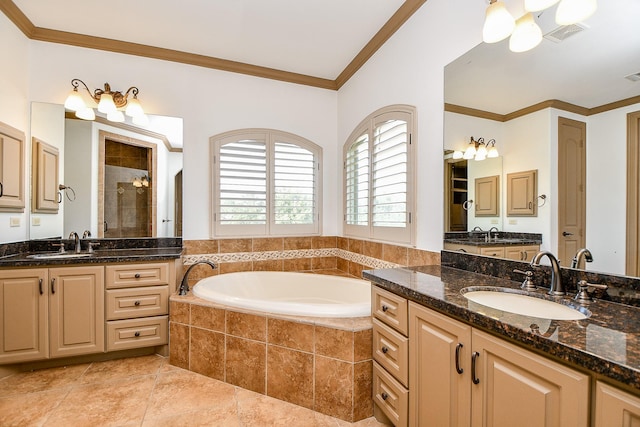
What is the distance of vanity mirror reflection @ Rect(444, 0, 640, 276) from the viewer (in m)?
1.12

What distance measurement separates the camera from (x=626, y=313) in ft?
3.18

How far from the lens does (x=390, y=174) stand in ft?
7.97

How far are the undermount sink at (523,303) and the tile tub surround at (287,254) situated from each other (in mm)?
1115

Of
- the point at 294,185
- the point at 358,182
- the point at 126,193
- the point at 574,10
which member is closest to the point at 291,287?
the point at 294,185

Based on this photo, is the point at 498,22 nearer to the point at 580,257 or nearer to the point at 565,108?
the point at 565,108

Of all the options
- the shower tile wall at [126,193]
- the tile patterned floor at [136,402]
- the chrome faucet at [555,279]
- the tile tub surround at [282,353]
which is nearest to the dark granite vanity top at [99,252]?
the shower tile wall at [126,193]

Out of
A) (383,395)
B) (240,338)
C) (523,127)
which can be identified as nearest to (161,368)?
(240,338)

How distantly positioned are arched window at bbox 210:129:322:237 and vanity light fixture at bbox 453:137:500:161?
5.82 ft

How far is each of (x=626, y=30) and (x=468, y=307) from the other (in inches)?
48.0

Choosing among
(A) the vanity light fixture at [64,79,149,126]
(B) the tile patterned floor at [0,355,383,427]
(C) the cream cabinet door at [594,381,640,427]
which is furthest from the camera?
(A) the vanity light fixture at [64,79,149,126]

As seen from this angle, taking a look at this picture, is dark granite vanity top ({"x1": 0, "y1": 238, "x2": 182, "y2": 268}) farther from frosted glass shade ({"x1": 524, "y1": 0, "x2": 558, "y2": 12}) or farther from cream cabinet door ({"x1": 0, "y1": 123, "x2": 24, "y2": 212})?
frosted glass shade ({"x1": 524, "y1": 0, "x2": 558, "y2": 12})

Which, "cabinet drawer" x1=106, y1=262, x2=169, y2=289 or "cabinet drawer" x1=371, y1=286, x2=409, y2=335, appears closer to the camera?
"cabinet drawer" x1=371, y1=286, x2=409, y2=335

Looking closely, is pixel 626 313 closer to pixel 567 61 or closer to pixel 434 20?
pixel 567 61

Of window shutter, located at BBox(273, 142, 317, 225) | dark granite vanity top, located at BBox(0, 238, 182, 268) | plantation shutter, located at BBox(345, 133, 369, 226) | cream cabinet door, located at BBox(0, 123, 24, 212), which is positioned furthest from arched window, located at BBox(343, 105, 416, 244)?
→ cream cabinet door, located at BBox(0, 123, 24, 212)
